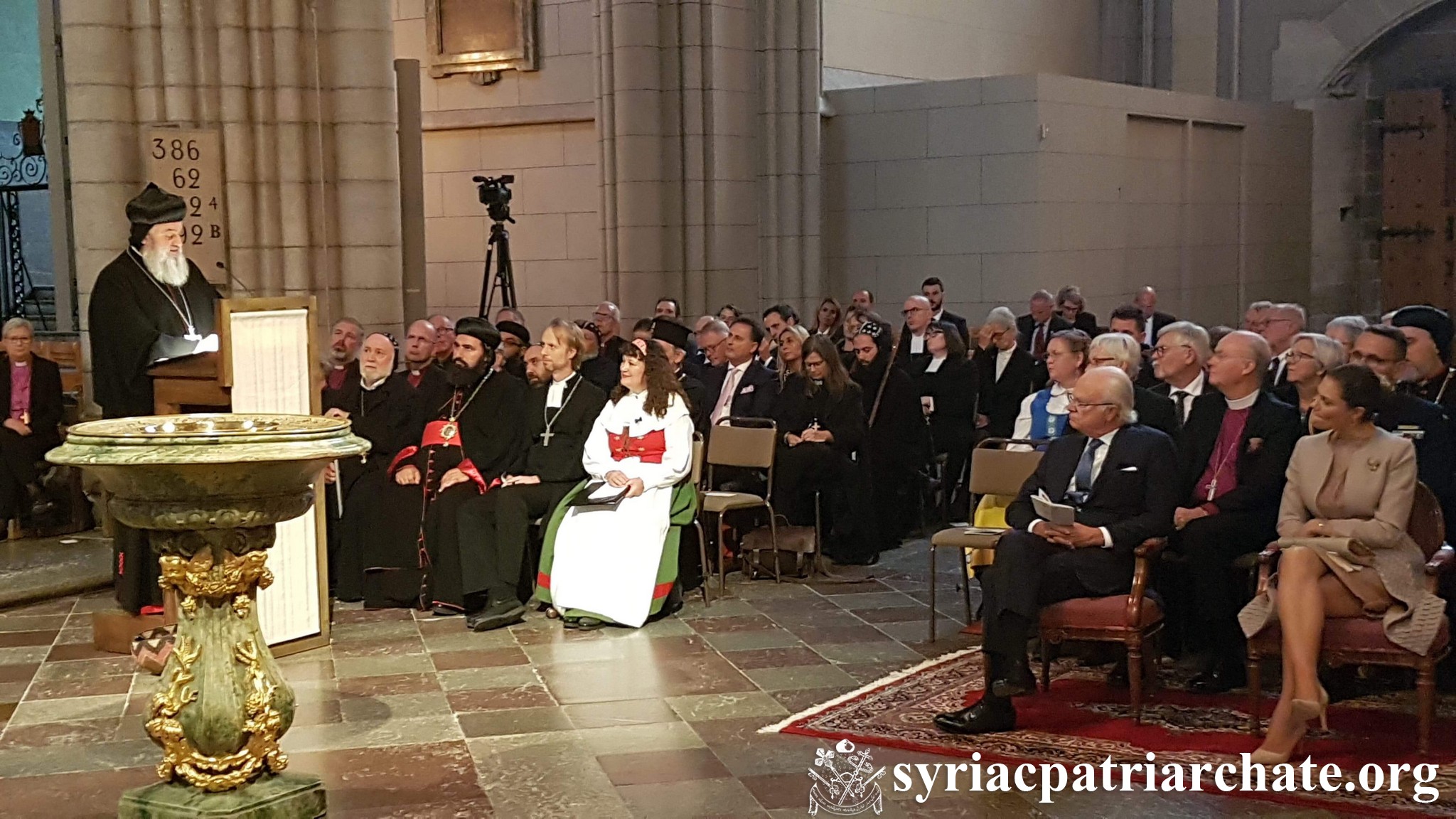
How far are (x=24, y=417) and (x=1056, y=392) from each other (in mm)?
5731

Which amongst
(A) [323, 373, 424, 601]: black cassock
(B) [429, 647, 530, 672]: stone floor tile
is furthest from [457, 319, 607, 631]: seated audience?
(A) [323, 373, 424, 601]: black cassock

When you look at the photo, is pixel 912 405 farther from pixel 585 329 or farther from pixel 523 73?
pixel 523 73

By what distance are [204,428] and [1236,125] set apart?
11.9 m

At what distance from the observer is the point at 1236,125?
14.2 m

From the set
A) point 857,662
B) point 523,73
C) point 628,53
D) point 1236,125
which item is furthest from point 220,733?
point 1236,125

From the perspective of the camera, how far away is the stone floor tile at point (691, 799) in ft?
14.4

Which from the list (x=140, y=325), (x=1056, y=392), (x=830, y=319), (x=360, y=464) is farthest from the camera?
(x=830, y=319)

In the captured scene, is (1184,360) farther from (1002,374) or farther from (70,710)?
(70,710)

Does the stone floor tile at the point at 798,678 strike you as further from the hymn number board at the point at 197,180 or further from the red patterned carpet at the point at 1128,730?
the hymn number board at the point at 197,180

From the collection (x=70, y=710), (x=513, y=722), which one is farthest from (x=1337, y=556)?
(x=70, y=710)

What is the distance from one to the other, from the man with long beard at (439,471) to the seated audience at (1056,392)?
232 cm

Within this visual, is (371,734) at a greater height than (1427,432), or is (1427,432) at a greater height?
(1427,432)

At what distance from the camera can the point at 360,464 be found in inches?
307

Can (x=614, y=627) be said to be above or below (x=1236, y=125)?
below
